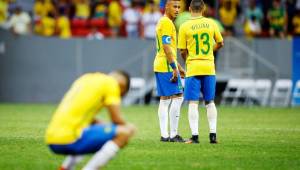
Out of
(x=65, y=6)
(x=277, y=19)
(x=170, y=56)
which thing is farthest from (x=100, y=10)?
(x=170, y=56)

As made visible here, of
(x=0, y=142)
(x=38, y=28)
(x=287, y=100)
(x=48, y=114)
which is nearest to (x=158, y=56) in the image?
(x=0, y=142)

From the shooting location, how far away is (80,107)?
10.4m

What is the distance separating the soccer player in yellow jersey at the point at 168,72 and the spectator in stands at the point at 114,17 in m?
17.1

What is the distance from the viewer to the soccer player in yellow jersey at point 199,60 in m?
15.7

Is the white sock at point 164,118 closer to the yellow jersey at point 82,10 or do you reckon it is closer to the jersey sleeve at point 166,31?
the jersey sleeve at point 166,31

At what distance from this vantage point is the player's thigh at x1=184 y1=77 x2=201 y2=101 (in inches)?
618

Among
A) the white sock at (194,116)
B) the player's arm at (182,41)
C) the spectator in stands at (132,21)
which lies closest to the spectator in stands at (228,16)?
the spectator in stands at (132,21)

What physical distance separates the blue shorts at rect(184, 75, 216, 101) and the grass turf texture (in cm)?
85

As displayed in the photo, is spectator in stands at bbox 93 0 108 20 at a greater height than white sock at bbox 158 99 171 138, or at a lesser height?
lesser

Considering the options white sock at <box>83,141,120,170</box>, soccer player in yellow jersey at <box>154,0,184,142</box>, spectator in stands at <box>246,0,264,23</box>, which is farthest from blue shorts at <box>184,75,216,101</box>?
spectator in stands at <box>246,0,264,23</box>

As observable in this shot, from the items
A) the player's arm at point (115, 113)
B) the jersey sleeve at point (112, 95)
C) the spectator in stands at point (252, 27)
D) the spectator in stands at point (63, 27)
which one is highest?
the jersey sleeve at point (112, 95)

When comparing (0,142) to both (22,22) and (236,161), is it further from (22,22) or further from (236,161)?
(22,22)

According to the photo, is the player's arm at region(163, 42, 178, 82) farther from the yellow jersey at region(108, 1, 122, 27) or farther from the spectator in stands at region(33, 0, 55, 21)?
the spectator in stands at region(33, 0, 55, 21)

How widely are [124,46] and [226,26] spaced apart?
155 inches
